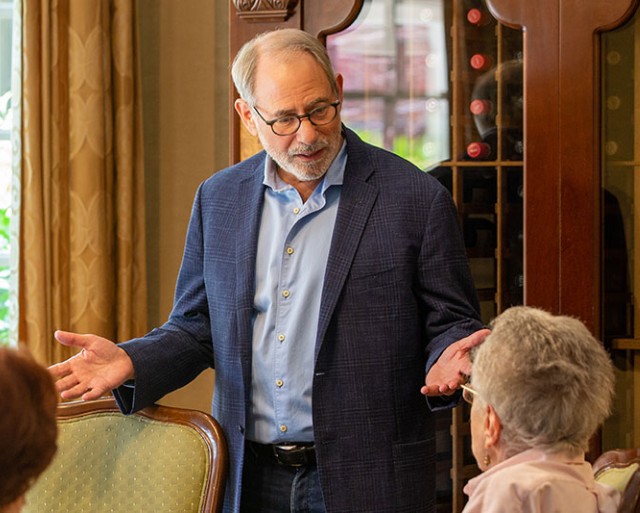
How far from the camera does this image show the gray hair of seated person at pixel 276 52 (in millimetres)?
2115

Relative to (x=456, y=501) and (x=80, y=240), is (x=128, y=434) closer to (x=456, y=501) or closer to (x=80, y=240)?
(x=456, y=501)

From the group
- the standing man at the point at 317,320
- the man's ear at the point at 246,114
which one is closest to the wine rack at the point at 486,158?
the standing man at the point at 317,320

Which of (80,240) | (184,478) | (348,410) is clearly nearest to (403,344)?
(348,410)

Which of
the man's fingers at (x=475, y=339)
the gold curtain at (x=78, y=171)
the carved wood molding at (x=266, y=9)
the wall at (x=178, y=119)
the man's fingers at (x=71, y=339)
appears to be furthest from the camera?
the wall at (x=178, y=119)

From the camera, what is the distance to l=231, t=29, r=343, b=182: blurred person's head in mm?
2061

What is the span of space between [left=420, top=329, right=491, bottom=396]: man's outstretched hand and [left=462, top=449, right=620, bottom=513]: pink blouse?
291 mm

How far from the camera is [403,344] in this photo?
2.03 m

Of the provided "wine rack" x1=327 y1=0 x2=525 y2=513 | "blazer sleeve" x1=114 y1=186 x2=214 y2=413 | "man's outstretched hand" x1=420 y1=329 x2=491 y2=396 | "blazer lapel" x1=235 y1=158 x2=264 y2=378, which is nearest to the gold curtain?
"wine rack" x1=327 y1=0 x2=525 y2=513

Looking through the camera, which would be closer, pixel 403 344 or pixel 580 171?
pixel 403 344

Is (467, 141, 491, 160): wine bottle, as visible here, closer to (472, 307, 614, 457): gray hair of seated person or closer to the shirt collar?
the shirt collar

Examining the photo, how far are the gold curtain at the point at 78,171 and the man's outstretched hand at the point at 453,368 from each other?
5.87 feet

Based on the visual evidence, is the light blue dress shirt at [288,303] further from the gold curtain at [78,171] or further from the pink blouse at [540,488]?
the gold curtain at [78,171]

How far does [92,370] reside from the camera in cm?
206

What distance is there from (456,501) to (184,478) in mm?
898
